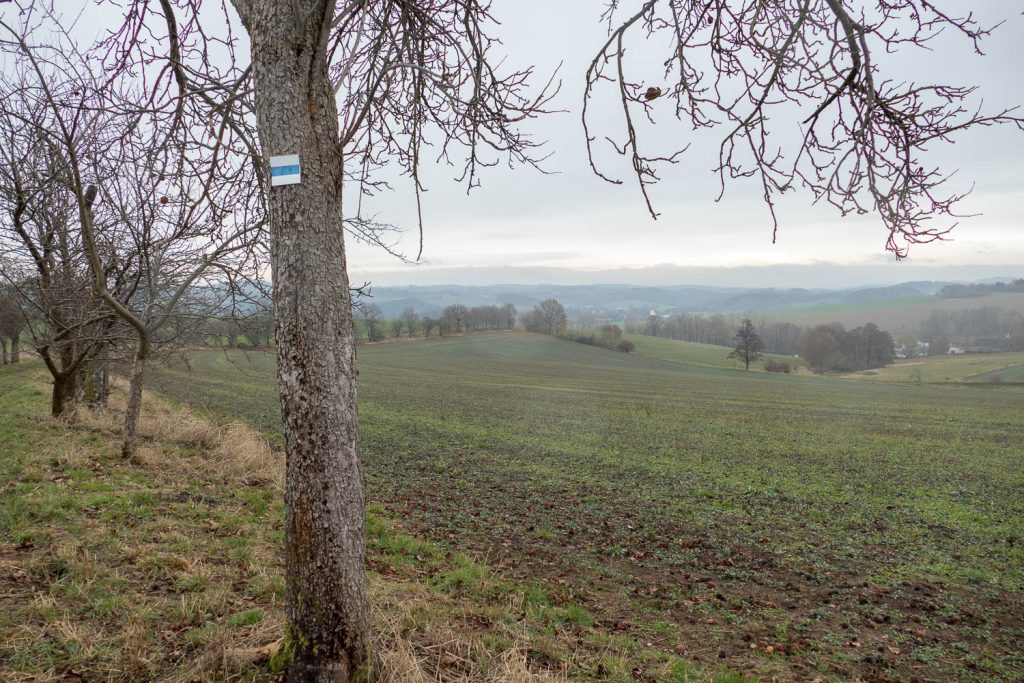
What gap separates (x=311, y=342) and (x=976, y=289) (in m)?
154

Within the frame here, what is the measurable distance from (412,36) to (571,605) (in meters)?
5.19

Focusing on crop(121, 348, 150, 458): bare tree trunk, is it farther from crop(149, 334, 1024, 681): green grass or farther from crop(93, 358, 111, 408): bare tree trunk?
crop(93, 358, 111, 408): bare tree trunk

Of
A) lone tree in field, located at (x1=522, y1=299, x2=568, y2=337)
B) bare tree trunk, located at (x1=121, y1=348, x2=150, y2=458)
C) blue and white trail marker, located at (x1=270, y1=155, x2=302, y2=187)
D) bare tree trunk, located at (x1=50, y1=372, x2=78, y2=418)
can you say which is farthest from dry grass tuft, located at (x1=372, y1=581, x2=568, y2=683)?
lone tree in field, located at (x1=522, y1=299, x2=568, y2=337)

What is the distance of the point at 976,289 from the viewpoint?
11706cm

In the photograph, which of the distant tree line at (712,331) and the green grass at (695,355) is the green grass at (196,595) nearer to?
the green grass at (695,355)

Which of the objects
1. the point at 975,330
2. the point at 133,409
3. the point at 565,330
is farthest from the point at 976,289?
the point at 133,409

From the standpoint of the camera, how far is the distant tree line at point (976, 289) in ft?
362

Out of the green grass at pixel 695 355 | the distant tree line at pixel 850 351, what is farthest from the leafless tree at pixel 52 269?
the distant tree line at pixel 850 351

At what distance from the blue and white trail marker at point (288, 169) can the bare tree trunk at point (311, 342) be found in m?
0.04

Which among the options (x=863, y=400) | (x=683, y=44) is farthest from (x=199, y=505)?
(x=863, y=400)

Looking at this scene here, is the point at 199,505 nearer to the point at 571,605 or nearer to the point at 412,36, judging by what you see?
the point at 571,605

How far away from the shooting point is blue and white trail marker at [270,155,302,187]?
252cm

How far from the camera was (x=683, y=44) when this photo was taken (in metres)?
3.18

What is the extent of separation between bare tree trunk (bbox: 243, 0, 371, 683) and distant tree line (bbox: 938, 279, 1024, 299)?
144380mm
